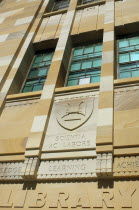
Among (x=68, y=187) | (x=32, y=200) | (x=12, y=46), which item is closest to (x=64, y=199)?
(x=68, y=187)

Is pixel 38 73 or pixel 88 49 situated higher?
pixel 88 49

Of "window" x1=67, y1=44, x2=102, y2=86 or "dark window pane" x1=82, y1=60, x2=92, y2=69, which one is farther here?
"dark window pane" x1=82, y1=60, x2=92, y2=69

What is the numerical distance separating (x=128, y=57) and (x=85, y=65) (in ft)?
5.77

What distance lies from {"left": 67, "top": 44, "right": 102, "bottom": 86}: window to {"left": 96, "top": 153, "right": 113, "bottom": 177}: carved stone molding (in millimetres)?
4019

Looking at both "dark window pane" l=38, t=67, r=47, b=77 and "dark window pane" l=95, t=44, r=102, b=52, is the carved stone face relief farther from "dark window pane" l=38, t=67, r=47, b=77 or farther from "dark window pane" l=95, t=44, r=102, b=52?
"dark window pane" l=95, t=44, r=102, b=52

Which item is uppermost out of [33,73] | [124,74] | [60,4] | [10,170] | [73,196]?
[60,4]

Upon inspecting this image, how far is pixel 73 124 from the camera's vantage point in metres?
7.32

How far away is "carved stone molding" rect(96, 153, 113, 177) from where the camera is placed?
18.9ft

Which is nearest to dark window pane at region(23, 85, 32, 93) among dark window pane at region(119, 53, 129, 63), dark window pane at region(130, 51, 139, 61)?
dark window pane at region(119, 53, 129, 63)

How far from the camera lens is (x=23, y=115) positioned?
8.43 m

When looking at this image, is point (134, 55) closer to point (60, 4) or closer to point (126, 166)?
point (126, 166)

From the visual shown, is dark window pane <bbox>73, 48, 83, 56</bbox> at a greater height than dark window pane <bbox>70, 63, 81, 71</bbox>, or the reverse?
dark window pane <bbox>73, 48, 83, 56</bbox>

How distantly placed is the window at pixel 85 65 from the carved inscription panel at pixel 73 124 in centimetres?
173

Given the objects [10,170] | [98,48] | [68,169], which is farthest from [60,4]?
[68,169]
